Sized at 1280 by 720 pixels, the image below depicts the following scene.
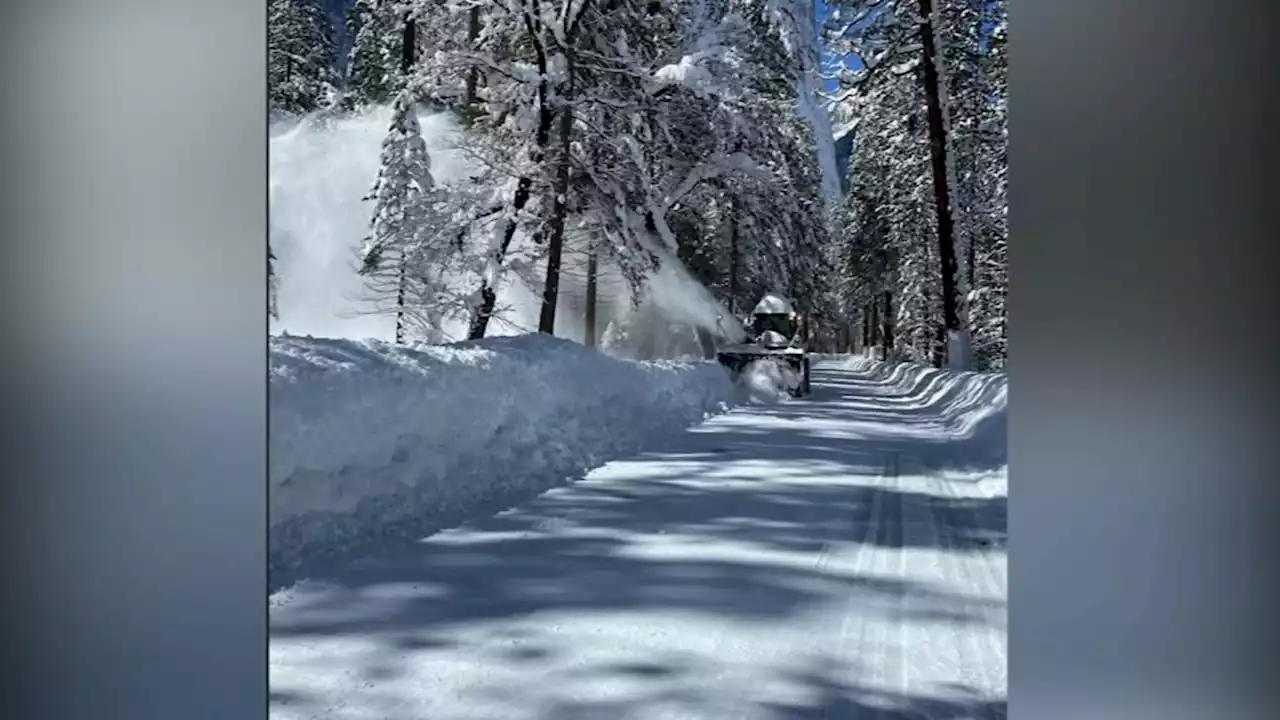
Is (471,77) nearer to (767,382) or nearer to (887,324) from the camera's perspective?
(767,382)

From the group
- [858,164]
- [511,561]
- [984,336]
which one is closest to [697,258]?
[858,164]

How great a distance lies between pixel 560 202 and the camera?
85.4 inches

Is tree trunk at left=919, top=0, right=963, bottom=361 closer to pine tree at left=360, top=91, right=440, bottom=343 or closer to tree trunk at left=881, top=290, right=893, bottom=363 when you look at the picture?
tree trunk at left=881, top=290, right=893, bottom=363

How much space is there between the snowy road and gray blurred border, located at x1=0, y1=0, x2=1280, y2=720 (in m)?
0.12

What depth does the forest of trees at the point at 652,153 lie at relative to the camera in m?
1.96

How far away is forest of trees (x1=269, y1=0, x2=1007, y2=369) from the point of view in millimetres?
1963

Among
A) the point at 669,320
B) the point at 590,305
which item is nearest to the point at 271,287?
the point at 590,305

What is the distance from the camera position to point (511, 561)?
204cm

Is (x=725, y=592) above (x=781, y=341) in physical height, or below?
below

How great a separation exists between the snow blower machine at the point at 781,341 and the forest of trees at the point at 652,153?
0.04 metres
